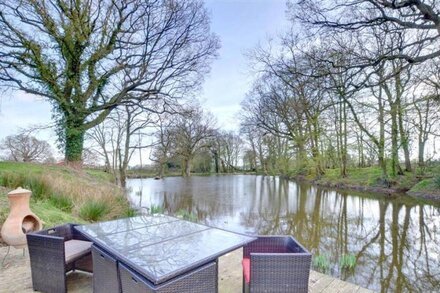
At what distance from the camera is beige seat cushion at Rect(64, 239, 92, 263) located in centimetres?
246

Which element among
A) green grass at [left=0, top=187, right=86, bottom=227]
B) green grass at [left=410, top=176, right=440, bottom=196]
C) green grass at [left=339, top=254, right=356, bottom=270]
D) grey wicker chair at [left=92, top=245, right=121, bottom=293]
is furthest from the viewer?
green grass at [left=410, top=176, right=440, bottom=196]

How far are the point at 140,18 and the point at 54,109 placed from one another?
16.0 feet

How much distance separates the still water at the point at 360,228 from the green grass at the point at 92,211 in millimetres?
2708

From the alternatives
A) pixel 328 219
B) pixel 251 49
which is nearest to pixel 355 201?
pixel 328 219

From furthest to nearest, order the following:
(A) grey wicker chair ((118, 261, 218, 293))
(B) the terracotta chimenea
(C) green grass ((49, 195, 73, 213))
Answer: (C) green grass ((49, 195, 73, 213)) < (B) the terracotta chimenea < (A) grey wicker chair ((118, 261, 218, 293))

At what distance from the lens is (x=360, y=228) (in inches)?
247

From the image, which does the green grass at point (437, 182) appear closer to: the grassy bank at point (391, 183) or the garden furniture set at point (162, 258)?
the grassy bank at point (391, 183)

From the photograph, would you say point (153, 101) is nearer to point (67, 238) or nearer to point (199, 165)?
point (67, 238)

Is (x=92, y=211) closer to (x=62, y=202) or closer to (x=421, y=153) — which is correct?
(x=62, y=202)

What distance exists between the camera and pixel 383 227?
6211 millimetres

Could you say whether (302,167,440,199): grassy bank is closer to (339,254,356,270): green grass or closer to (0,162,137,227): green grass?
(339,254,356,270): green grass

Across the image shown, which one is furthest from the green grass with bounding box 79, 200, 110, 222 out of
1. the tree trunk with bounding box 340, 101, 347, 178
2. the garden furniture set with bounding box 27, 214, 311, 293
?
the tree trunk with bounding box 340, 101, 347, 178

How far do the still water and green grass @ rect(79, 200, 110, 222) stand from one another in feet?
8.89

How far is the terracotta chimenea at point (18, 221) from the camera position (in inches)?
118
